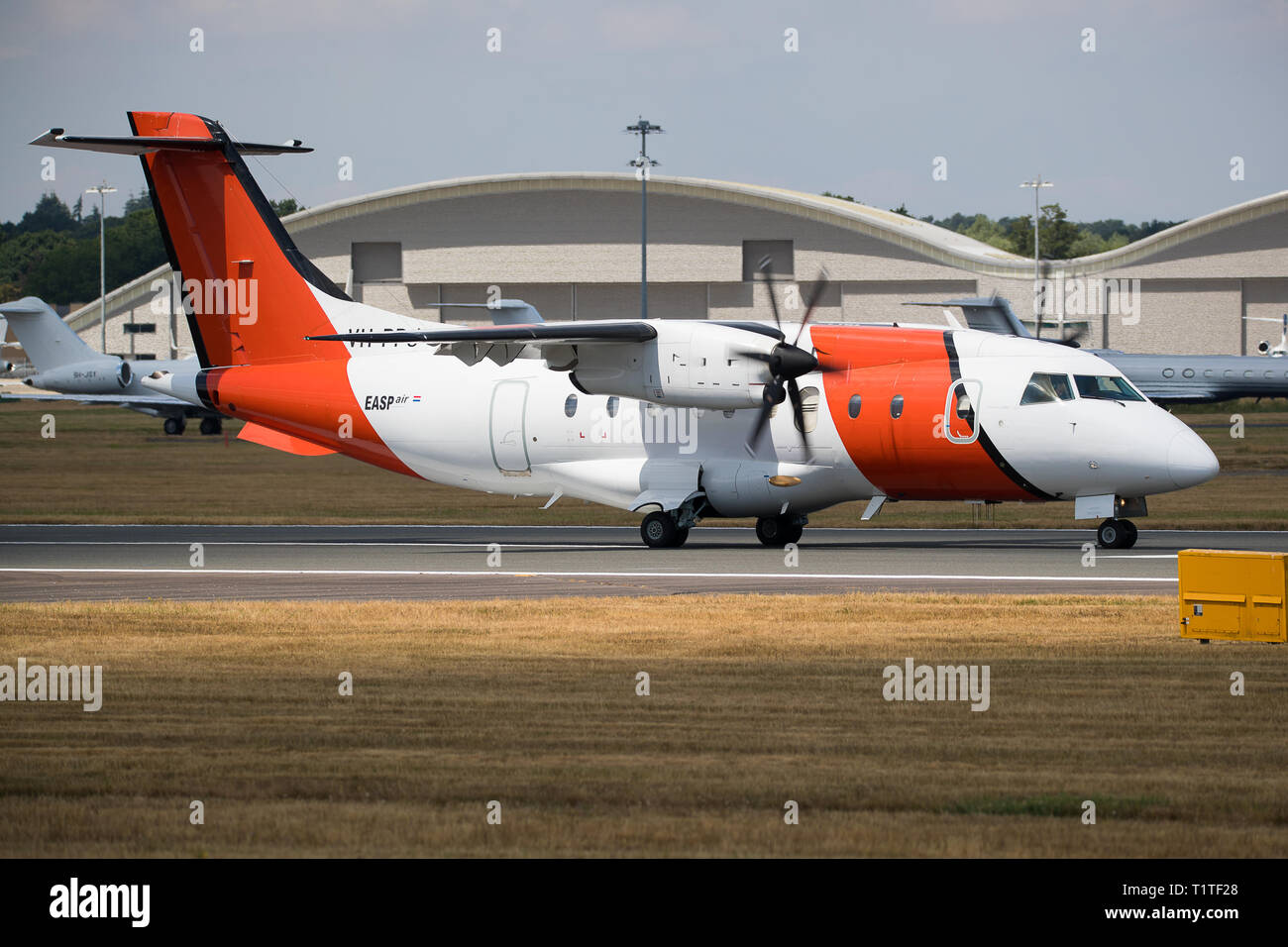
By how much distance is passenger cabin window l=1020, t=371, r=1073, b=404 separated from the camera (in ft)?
81.3

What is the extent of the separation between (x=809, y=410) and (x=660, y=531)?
3.50 m

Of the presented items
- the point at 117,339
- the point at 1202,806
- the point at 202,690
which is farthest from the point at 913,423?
the point at 117,339

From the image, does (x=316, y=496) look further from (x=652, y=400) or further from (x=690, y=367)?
(x=690, y=367)

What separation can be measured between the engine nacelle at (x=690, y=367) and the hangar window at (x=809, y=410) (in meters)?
0.93

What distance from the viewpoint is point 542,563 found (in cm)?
2553

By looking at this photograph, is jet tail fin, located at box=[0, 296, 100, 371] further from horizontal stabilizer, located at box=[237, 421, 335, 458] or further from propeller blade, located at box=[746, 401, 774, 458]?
propeller blade, located at box=[746, 401, 774, 458]

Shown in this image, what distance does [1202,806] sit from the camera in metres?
9.26

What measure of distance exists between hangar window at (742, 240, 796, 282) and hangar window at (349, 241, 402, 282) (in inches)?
875

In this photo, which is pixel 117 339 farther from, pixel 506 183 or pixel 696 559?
pixel 696 559

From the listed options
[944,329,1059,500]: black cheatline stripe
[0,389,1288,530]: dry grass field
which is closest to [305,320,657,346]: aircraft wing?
[944,329,1059,500]: black cheatline stripe

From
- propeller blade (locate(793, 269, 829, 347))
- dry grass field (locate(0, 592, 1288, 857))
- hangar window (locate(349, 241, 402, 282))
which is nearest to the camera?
dry grass field (locate(0, 592, 1288, 857))

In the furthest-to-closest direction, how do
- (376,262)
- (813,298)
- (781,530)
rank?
1. (376,262)
2. (781,530)
3. (813,298)

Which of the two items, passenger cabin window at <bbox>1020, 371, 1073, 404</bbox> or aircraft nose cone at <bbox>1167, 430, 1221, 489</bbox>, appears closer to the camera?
aircraft nose cone at <bbox>1167, 430, 1221, 489</bbox>

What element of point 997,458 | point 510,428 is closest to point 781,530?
point 997,458
